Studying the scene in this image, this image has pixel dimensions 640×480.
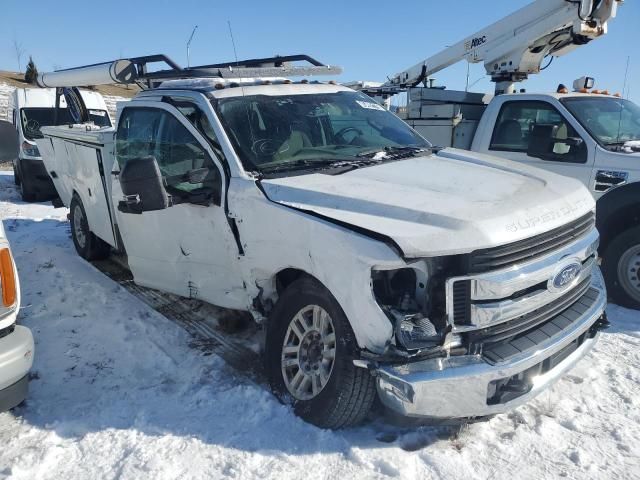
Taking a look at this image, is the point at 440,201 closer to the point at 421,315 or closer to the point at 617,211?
the point at 421,315

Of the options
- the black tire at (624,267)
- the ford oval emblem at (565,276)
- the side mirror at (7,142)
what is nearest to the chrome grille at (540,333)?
the ford oval emblem at (565,276)

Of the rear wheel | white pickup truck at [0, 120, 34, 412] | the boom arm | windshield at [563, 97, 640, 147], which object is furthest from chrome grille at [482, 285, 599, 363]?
the rear wheel

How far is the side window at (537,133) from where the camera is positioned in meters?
5.35

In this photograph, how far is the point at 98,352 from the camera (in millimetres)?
4102

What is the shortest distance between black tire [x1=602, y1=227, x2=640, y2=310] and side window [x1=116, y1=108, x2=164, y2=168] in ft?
14.3

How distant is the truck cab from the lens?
5.06 meters

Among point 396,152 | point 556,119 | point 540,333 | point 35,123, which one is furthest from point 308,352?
point 35,123

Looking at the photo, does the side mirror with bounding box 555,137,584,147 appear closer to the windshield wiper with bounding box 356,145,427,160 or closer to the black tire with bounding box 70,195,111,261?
the windshield wiper with bounding box 356,145,427,160

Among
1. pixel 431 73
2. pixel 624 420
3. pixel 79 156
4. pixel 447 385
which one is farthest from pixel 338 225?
pixel 431 73

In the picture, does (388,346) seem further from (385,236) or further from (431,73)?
(431,73)

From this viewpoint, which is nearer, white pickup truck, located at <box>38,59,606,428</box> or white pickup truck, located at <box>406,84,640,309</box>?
white pickup truck, located at <box>38,59,606,428</box>

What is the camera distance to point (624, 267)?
5.08m

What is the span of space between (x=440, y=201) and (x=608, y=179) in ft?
10.2

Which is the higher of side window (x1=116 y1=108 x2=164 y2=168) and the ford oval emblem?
side window (x1=116 y1=108 x2=164 y2=168)
